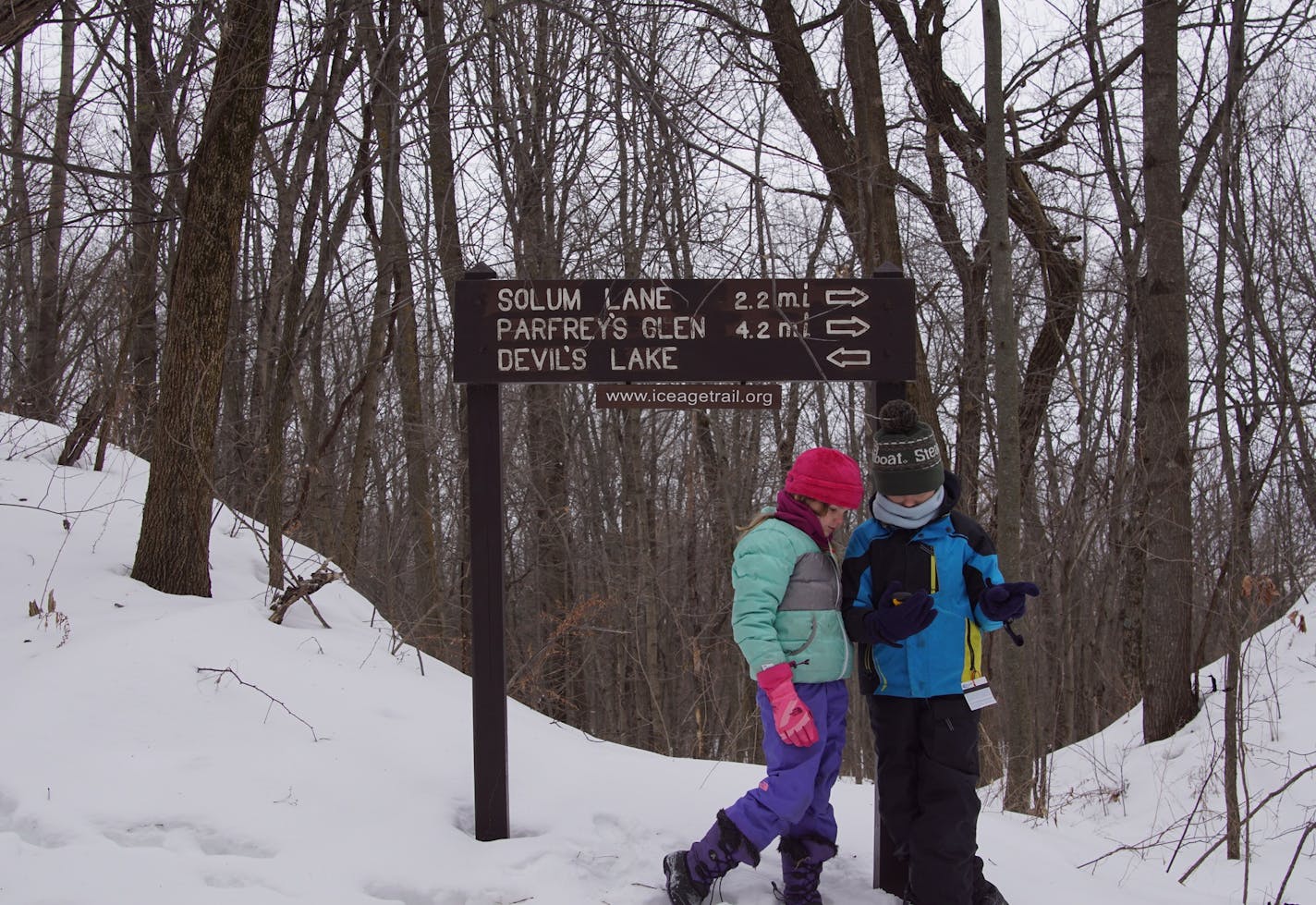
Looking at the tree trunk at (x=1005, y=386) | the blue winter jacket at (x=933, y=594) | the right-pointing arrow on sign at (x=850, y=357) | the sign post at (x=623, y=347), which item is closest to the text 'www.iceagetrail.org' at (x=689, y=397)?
the sign post at (x=623, y=347)

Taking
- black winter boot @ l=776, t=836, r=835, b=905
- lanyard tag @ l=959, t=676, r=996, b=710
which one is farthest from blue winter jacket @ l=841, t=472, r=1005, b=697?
black winter boot @ l=776, t=836, r=835, b=905

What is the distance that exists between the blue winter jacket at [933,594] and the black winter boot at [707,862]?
625 mm

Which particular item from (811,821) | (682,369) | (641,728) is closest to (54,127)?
(641,728)

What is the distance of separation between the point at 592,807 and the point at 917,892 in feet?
4.09

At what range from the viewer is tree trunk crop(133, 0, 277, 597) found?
5008 mm

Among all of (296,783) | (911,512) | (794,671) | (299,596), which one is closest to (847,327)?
(911,512)

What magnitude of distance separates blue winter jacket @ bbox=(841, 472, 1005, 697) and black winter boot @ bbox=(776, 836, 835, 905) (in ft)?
1.70

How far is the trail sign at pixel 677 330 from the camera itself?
11.2ft

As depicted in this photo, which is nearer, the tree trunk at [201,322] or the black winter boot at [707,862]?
the black winter boot at [707,862]

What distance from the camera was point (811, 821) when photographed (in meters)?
3.16

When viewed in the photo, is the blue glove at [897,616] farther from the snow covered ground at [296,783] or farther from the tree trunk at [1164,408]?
the tree trunk at [1164,408]

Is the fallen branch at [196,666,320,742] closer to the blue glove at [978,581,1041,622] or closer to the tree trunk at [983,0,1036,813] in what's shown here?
the blue glove at [978,581,1041,622]

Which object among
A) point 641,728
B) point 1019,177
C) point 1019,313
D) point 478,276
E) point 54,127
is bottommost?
point 641,728

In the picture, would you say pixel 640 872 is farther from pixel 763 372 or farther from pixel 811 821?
pixel 763 372
